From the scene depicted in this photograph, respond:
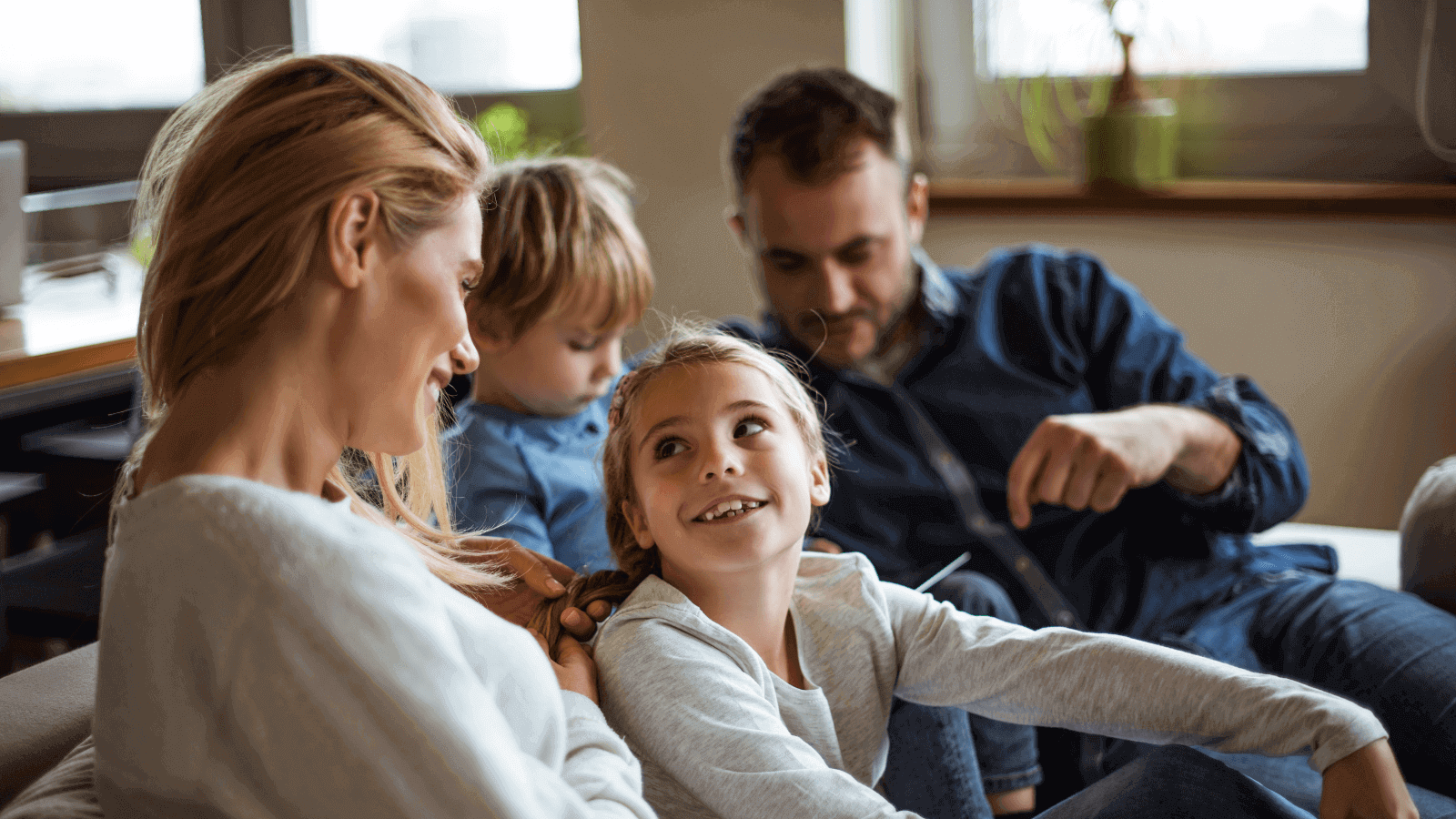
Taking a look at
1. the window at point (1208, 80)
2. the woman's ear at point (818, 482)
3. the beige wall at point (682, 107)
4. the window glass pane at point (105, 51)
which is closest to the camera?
the woman's ear at point (818, 482)

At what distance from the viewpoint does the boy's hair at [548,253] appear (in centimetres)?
145

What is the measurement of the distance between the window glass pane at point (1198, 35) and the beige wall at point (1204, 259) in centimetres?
36

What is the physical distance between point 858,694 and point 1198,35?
2.02m

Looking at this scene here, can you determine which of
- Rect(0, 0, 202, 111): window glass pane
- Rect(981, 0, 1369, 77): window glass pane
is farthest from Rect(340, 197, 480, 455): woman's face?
Rect(0, 0, 202, 111): window glass pane

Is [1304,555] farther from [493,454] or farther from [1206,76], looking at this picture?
[1206,76]

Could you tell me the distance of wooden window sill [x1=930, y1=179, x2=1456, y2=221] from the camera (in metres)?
2.24

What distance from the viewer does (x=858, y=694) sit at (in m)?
1.02

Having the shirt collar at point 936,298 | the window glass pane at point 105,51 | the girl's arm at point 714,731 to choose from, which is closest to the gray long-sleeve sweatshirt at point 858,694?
the girl's arm at point 714,731

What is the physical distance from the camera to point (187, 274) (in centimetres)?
75

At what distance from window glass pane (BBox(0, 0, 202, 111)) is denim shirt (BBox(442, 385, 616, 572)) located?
127 inches

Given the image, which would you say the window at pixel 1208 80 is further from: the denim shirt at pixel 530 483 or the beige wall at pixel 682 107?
the denim shirt at pixel 530 483

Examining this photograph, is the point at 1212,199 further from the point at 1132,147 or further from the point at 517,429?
the point at 517,429

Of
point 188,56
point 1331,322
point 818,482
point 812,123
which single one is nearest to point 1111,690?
point 818,482

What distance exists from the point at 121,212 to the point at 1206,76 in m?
3.42
